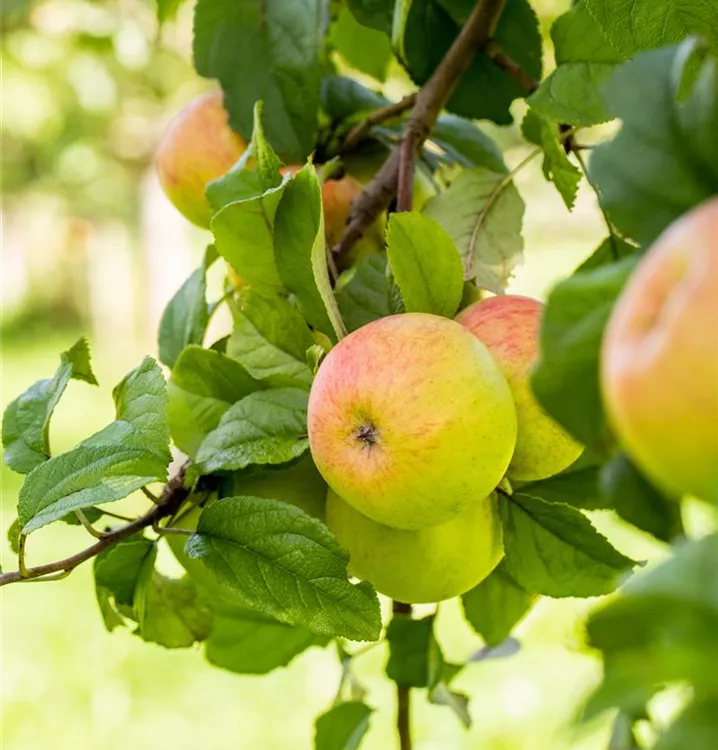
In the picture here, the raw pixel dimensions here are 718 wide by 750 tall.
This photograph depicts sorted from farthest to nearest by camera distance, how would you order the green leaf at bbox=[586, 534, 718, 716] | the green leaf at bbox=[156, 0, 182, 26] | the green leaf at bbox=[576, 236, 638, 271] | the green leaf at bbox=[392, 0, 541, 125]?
the green leaf at bbox=[156, 0, 182, 26] → the green leaf at bbox=[392, 0, 541, 125] → the green leaf at bbox=[576, 236, 638, 271] → the green leaf at bbox=[586, 534, 718, 716]

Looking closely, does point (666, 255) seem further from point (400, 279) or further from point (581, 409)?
point (400, 279)

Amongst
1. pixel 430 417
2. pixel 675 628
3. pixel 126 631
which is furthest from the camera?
pixel 126 631

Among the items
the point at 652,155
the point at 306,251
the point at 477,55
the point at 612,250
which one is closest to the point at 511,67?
the point at 477,55

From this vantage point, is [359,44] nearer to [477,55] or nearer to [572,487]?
[477,55]

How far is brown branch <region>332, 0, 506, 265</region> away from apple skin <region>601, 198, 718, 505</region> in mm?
445

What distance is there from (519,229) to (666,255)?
1.65ft

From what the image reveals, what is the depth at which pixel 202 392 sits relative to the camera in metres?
0.62

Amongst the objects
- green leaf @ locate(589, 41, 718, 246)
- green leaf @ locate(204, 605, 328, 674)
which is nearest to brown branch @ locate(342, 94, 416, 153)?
green leaf @ locate(204, 605, 328, 674)

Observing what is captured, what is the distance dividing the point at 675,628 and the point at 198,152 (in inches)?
25.2

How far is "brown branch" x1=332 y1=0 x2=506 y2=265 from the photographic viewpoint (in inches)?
27.2

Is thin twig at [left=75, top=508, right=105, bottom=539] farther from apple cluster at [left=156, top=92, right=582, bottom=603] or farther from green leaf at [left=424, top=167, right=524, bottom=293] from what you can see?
green leaf at [left=424, top=167, right=524, bottom=293]

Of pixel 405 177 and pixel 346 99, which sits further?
pixel 346 99

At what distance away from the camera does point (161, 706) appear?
1.94 meters

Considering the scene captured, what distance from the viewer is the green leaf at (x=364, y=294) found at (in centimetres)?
61
